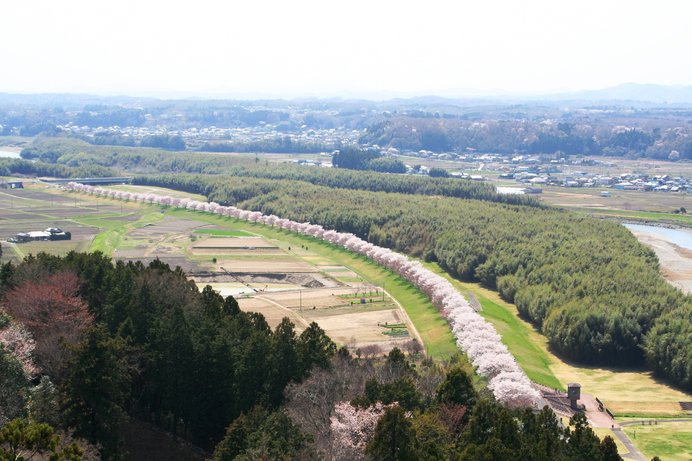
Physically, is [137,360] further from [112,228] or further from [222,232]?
[112,228]

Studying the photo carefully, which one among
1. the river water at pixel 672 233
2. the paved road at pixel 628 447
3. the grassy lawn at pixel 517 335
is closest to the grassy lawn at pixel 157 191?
the river water at pixel 672 233

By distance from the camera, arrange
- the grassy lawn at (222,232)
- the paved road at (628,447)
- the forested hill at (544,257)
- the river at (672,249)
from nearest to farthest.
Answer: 1. the paved road at (628,447)
2. the forested hill at (544,257)
3. the river at (672,249)
4. the grassy lawn at (222,232)

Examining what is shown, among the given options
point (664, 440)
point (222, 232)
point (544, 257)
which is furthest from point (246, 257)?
point (664, 440)

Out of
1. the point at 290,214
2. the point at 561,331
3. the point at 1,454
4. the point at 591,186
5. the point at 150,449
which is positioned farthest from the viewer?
the point at 591,186

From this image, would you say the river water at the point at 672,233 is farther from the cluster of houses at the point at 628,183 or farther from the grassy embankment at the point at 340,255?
the cluster of houses at the point at 628,183

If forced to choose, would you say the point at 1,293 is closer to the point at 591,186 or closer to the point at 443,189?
the point at 443,189

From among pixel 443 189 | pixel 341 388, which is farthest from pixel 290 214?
pixel 341 388

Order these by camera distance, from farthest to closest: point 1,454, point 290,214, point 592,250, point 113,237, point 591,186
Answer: point 591,186 < point 290,214 < point 113,237 < point 592,250 < point 1,454
